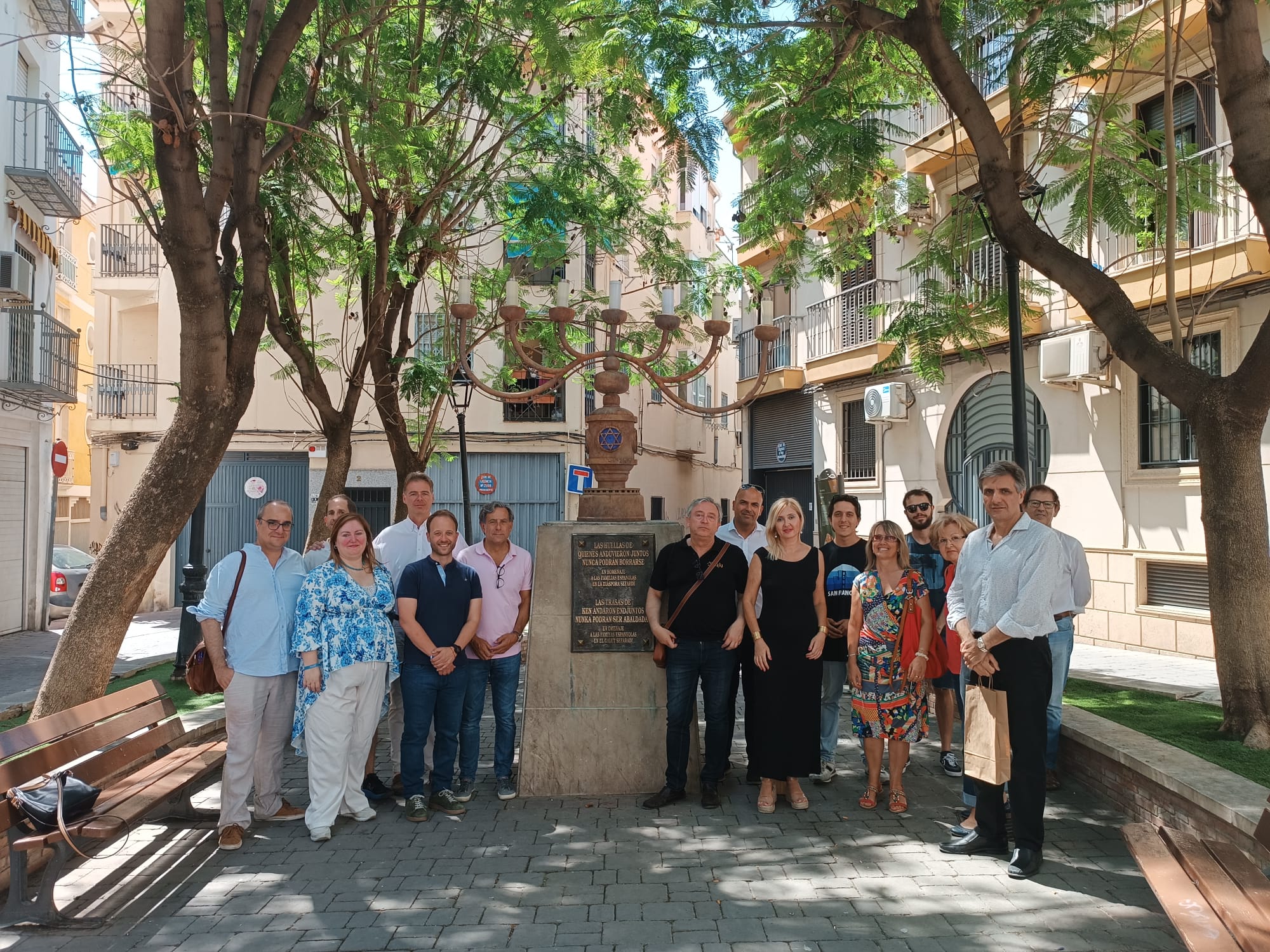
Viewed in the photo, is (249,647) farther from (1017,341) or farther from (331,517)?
(1017,341)

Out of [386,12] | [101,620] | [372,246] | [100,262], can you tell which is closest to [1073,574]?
[101,620]

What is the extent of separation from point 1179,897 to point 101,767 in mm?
4838

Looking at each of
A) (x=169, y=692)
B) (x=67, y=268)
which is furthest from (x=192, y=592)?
(x=67, y=268)

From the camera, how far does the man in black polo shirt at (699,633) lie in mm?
5902

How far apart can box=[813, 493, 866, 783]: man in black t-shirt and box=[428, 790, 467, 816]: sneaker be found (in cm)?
230

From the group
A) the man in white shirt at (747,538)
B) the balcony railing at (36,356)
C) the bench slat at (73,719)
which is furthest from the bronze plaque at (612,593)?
the balcony railing at (36,356)

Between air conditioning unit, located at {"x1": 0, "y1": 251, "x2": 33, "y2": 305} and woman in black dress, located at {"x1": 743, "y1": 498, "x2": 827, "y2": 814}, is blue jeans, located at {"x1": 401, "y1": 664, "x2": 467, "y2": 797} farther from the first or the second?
air conditioning unit, located at {"x1": 0, "y1": 251, "x2": 33, "y2": 305}

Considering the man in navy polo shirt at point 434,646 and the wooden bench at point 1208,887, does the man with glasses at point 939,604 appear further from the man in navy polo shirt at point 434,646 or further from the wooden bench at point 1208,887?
the man in navy polo shirt at point 434,646

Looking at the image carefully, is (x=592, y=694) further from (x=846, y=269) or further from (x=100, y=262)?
(x=100, y=262)

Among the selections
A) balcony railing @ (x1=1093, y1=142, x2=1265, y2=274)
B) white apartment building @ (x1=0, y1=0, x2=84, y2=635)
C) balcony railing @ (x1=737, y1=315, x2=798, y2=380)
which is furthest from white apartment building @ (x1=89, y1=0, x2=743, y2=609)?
balcony railing @ (x1=1093, y1=142, x2=1265, y2=274)

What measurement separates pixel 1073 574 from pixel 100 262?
24.6 metres

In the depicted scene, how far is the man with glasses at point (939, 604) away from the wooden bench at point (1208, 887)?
7.70 ft

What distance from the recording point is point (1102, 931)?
4.12 meters

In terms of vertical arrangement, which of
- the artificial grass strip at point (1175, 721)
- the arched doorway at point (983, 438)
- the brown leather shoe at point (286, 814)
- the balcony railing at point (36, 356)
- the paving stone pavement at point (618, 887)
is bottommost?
the paving stone pavement at point (618, 887)
